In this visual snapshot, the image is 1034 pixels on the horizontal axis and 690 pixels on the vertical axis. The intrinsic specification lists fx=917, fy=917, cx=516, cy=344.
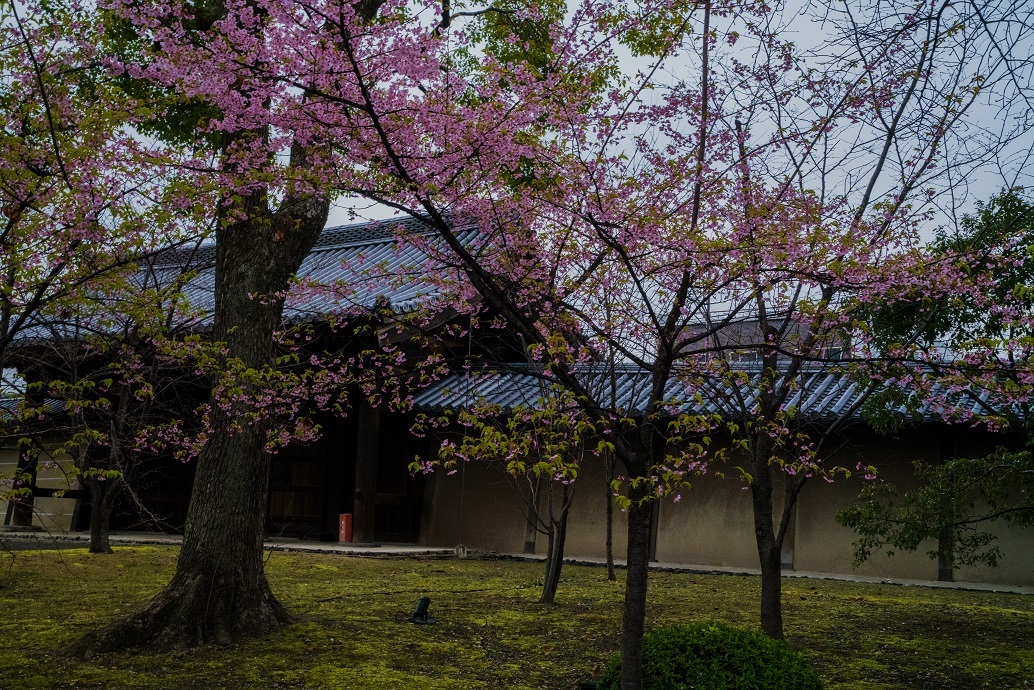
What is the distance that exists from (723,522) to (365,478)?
19.9ft

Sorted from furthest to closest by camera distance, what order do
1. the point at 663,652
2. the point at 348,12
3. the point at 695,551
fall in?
1. the point at 695,551
2. the point at 663,652
3. the point at 348,12

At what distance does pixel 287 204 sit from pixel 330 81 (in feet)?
11.3

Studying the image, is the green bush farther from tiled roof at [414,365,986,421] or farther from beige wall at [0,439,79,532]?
beige wall at [0,439,79,532]

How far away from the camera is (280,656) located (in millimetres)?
7125

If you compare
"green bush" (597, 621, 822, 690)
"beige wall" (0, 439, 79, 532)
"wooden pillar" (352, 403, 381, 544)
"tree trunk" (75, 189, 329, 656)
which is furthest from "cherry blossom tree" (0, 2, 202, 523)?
"beige wall" (0, 439, 79, 532)

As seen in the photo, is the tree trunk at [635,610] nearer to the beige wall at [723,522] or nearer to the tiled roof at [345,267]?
the beige wall at [723,522]

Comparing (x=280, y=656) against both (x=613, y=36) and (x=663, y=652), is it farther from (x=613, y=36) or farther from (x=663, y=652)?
(x=613, y=36)

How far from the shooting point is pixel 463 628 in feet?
28.2

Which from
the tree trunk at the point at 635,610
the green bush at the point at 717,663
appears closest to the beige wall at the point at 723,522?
the green bush at the point at 717,663

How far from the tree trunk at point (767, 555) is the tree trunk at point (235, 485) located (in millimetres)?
4073

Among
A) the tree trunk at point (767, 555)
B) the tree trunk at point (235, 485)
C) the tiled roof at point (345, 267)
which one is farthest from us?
the tiled roof at point (345, 267)

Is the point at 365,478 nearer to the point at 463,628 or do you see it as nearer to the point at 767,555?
the point at 463,628

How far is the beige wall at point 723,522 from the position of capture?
13689mm

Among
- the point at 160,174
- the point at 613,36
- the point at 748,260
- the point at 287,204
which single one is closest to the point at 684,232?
the point at 748,260
